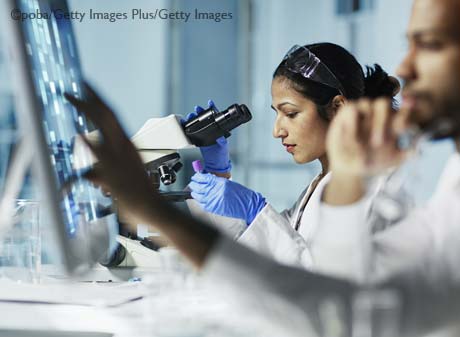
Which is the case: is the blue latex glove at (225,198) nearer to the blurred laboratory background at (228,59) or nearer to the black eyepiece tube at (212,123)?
the black eyepiece tube at (212,123)

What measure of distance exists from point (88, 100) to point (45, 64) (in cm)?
22

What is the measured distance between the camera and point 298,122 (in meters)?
2.06

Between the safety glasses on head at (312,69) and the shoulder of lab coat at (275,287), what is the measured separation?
1.27 metres

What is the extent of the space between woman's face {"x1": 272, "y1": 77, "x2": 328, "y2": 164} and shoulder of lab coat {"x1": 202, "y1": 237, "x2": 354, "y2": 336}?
51.1 inches

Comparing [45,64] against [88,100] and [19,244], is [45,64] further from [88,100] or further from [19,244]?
[19,244]

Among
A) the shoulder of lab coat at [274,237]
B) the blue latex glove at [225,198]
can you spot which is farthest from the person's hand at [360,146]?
the blue latex glove at [225,198]

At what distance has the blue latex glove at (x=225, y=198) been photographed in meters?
2.10

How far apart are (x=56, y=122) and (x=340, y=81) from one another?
1.13 m

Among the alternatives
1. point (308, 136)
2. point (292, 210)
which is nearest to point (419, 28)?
point (308, 136)

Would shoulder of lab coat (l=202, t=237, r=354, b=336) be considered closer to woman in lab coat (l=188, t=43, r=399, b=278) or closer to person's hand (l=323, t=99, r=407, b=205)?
person's hand (l=323, t=99, r=407, b=205)

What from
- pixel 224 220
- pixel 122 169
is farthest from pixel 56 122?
pixel 224 220

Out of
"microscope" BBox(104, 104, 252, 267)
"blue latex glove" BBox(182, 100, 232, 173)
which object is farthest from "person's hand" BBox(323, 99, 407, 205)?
"blue latex glove" BBox(182, 100, 232, 173)

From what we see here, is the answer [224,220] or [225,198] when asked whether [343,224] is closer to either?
[225,198]

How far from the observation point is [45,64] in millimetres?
974
